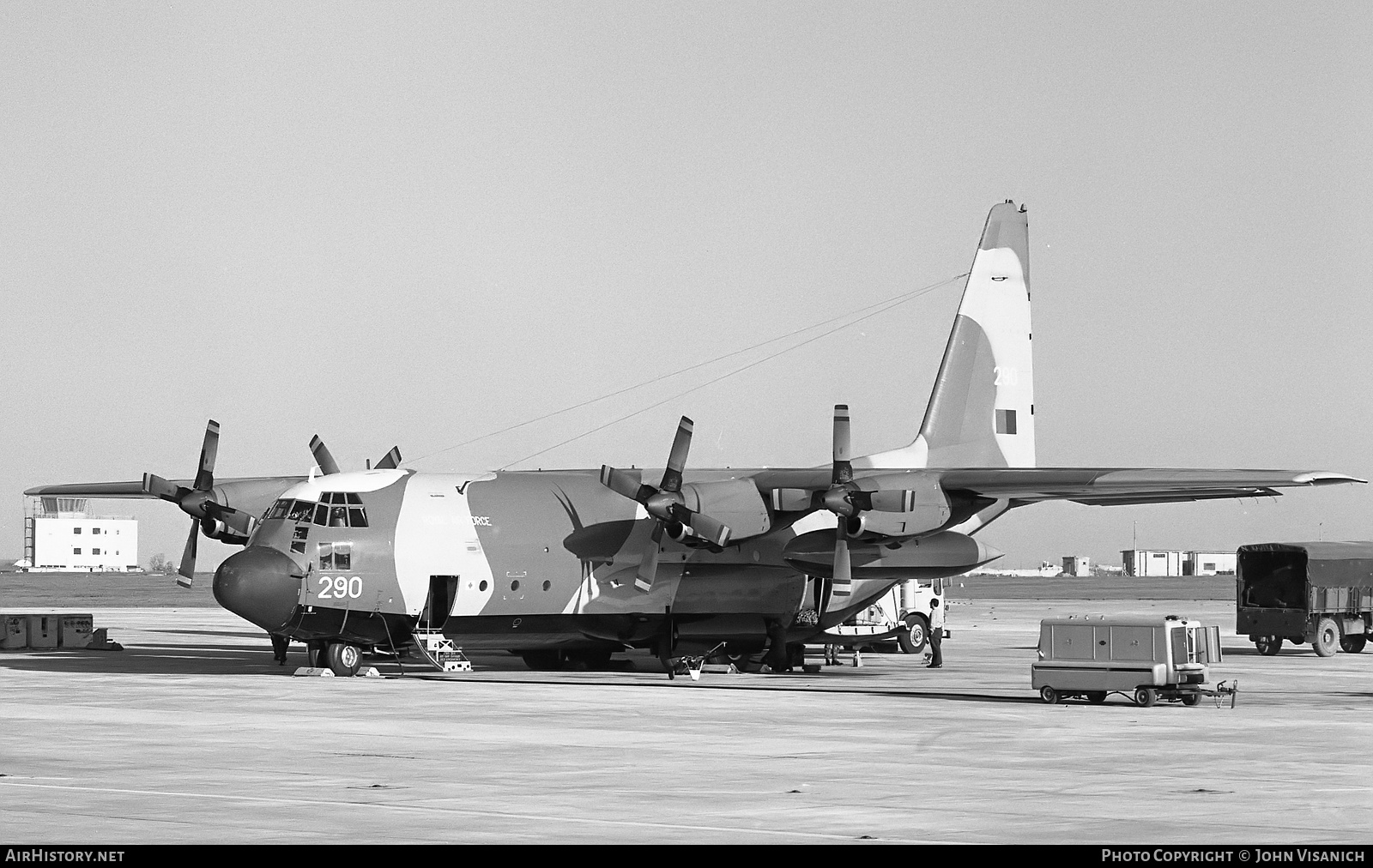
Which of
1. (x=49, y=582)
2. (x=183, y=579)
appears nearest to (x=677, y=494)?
(x=183, y=579)

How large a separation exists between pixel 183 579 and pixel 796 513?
11.7 metres

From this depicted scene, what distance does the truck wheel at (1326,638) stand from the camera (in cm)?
4272

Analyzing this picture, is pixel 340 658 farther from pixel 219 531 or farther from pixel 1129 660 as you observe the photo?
pixel 1129 660

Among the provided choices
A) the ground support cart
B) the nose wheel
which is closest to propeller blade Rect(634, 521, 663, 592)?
the nose wheel

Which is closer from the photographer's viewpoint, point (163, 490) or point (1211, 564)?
point (163, 490)

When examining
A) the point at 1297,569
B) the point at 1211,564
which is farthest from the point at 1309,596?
the point at 1211,564

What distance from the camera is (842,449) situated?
29250mm

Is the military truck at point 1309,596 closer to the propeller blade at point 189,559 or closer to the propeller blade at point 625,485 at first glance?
the propeller blade at point 625,485

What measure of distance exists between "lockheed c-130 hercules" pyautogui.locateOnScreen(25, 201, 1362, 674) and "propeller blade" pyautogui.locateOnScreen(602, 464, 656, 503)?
37 millimetres

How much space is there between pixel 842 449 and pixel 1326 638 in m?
19.8

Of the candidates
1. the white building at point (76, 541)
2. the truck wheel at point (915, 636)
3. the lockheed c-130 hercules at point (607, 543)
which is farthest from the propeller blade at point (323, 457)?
the white building at point (76, 541)

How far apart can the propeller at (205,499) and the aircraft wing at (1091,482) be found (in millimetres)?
10339

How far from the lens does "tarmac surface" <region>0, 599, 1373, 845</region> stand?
476 inches

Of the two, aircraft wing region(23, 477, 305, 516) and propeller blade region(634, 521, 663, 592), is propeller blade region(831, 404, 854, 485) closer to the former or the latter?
propeller blade region(634, 521, 663, 592)
